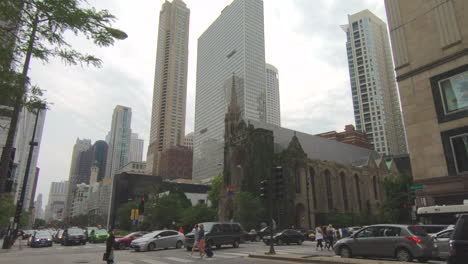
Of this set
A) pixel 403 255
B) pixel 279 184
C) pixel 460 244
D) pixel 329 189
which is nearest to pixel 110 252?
pixel 279 184

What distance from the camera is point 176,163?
17200 cm

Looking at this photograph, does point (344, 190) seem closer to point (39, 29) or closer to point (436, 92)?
point (436, 92)

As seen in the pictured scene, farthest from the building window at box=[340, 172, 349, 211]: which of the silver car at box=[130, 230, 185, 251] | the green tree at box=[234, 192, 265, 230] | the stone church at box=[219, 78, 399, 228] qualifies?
the silver car at box=[130, 230, 185, 251]

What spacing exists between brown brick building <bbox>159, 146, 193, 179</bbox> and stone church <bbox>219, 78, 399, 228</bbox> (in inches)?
4290

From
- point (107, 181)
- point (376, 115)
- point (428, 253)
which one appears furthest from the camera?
point (107, 181)

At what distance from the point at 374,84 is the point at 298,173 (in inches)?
4681

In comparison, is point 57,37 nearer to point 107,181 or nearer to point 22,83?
point 22,83

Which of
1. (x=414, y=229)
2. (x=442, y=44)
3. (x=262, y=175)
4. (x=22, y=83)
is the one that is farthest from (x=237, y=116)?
(x=22, y=83)

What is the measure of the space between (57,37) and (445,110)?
24.8 m

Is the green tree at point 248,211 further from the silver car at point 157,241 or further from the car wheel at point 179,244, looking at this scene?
the car wheel at point 179,244

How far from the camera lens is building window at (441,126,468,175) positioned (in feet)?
71.6

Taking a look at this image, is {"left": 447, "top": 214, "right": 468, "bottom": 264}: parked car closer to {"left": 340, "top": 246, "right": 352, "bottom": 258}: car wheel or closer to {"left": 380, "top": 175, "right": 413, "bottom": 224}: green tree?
{"left": 340, "top": 246, "right": 352, "bottom": 258}: car wheel

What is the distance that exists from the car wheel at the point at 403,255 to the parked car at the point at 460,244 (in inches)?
243

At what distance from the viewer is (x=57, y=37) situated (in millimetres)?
8805
